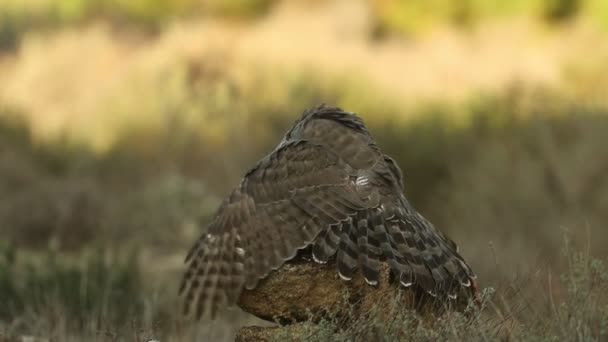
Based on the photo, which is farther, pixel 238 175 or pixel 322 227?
pixel 238 175

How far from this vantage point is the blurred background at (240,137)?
11219 mm

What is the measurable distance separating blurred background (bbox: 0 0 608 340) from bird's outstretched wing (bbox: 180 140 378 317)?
0.56 m

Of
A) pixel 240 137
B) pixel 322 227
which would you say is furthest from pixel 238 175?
pixel 322 227

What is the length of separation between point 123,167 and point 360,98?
4996 mm

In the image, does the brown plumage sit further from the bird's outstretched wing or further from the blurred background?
the blurred background

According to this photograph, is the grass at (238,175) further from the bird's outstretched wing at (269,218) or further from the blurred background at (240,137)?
the bird's outstretched wing at (269,218)

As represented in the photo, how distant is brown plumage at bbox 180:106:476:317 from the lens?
6.38m

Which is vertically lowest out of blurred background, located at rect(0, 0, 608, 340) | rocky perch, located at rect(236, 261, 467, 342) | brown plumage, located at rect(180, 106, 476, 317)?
blurred background, located at rect(0, 0, 608, 340)

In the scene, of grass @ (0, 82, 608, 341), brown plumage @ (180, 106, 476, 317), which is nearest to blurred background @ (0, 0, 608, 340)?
grass @ (0, 82, 608, 341)

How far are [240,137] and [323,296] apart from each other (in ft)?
47.1

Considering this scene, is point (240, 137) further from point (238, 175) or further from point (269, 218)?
point (269, 218)

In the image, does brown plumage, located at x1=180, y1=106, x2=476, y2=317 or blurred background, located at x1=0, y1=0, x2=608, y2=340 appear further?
blurred background, located at x1=0, y1=0, x2=608, y2=340

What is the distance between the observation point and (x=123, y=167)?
2108cm

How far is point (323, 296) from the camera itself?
257 inches
